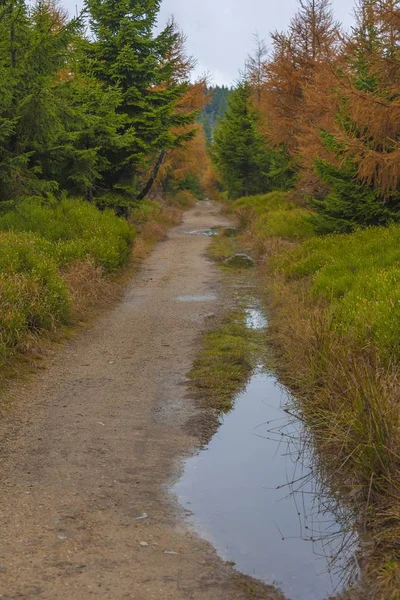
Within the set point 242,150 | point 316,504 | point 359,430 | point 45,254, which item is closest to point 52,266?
point 45,254

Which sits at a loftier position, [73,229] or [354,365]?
[73,229]

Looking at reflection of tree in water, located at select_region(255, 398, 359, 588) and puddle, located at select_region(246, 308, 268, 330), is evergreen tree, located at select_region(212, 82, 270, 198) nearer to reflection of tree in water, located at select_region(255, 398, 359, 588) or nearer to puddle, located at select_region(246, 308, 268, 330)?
puddle, located at select_region(246, 308, 268, 330)

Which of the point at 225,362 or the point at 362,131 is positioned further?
the point at 362,131

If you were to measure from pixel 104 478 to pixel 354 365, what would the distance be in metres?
2.68

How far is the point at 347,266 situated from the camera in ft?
40.8

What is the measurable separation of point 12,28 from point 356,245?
8523 millimetres

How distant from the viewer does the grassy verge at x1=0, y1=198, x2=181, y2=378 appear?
9258 millimetres

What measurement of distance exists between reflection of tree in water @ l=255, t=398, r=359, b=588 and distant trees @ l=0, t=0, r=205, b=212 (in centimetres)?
833

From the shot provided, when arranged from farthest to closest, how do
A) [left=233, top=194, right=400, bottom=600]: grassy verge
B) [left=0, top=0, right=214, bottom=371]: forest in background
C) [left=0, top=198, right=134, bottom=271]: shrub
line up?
[left=0, top=198, right=134, bottom=271]: shrub < [left=0, top=0, right=214, bottom=371]: forest in background < [left=233, top=194, right=400, bottom=600]: grassy verge

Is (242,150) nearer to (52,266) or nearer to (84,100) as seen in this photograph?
(84,100)

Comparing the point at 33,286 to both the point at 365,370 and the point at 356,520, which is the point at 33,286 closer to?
the point at 365,370

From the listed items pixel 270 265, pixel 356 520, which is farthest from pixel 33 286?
pixel 270 265

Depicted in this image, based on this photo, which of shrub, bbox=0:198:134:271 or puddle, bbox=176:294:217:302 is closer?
shrub, bbox=0:198:134:271

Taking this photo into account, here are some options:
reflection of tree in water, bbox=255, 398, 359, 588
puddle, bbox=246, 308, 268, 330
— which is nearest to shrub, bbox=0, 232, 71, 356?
puddle, bbox=246, 308, 268, 330
